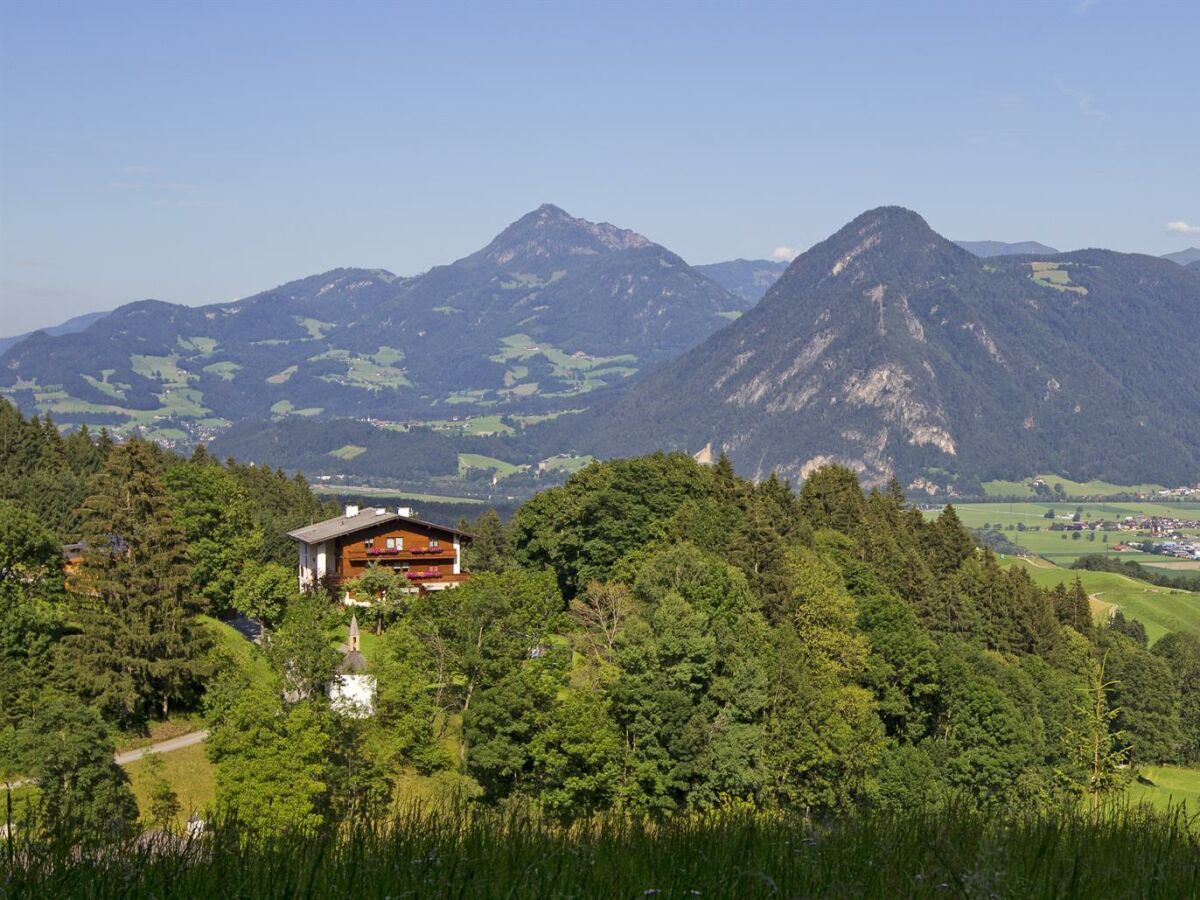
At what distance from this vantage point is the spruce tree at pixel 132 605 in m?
47.1

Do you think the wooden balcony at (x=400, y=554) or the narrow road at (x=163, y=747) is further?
the wooden balcony at (x=400, y=554)

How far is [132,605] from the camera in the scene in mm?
49188

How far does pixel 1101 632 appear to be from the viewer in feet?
330

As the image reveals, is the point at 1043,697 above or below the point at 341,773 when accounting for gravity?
below

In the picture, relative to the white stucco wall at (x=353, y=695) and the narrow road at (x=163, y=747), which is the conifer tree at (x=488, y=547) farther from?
the narrow road at (x=163, y=747)

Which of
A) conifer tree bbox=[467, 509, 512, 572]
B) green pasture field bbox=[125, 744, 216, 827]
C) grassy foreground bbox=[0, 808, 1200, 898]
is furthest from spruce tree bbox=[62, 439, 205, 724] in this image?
grassy foreground bbox=[0, 808, 1200, 898]

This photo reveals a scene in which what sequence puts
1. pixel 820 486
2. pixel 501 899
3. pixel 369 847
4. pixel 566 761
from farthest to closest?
pixel 820 486, pixel 566 761, pixel 369 847, pixel 501 899

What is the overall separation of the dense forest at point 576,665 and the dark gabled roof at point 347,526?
611 cm

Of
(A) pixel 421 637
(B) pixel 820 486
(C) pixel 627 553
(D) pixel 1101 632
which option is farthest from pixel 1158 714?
(A) pixel 421 637

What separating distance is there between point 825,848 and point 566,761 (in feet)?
106

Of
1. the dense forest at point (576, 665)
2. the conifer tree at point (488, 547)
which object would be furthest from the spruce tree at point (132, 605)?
the conifer tree at point (488, 547)

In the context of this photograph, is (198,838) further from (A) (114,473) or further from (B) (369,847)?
(A) (114,473)

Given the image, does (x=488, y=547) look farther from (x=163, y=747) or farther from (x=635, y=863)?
(x=635, y=863)

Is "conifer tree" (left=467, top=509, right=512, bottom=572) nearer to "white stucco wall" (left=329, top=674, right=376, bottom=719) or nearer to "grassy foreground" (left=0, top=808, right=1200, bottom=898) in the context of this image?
"white stucco wall" (left=329, top=674, right=376, bottom=719)
